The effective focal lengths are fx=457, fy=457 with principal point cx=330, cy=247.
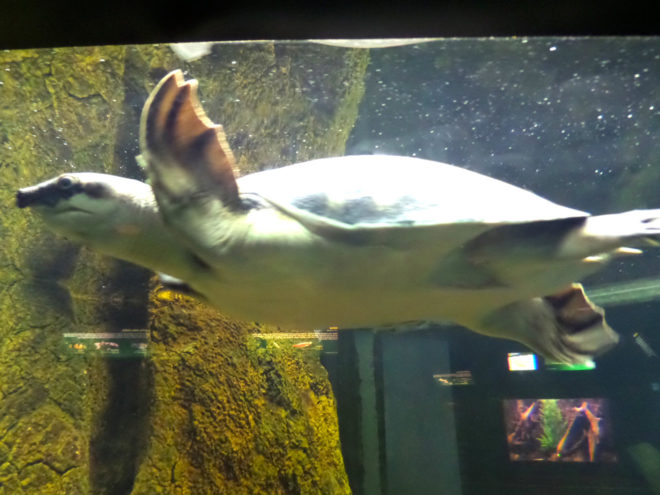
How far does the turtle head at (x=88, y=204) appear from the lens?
58.4 inches

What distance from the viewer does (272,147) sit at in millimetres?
3324

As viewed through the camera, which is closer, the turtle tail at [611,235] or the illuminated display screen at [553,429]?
the turtle tail at [611,235]

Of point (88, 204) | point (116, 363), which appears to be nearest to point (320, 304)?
point (88, 204)

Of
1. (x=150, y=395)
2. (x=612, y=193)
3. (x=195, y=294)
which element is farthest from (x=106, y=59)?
(x=612, y=193)

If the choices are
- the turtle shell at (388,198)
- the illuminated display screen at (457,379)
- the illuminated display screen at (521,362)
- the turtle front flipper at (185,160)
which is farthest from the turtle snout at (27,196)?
the illuminated display screen at (521,362)

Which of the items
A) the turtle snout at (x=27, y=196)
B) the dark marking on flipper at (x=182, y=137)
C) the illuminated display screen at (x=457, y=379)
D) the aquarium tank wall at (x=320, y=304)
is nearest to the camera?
the dark marking on flipper at (x=182, y=137)

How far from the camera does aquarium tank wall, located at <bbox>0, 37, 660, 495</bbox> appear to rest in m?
2.19

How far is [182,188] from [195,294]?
1.72 ft

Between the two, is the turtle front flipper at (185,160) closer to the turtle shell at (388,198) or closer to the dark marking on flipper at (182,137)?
the dark marking on flipper at (182,137)

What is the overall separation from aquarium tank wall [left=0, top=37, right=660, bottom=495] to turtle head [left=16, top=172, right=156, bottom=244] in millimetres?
26

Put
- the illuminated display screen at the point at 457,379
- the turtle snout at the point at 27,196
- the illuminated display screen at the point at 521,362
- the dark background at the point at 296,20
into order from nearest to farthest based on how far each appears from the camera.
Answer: the dark background at the point at 296,20 → the turtle snout at the point at 27,196 → the illuminated display screen at the point at 457,379 → the illuminated display screen at the point at 521,362

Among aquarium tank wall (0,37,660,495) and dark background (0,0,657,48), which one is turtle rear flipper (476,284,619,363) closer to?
aquarium tank wall (0,37,660,495)

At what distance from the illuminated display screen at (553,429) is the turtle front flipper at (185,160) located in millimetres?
3886

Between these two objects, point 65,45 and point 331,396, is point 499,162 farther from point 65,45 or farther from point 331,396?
A: point 65,45
